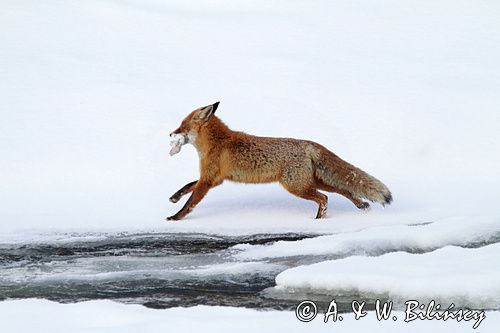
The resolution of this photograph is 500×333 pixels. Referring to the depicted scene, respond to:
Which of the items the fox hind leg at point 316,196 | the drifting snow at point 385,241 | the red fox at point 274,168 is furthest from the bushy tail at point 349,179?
the drifting snow at point 385,241

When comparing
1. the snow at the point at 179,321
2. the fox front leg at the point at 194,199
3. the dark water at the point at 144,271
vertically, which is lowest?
the snow at the point at 179,321

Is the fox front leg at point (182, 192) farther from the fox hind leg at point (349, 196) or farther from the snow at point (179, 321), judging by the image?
the snow at point (179, 321)

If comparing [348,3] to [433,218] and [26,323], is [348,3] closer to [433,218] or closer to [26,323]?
[433,218]

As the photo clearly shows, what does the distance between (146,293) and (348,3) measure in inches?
450

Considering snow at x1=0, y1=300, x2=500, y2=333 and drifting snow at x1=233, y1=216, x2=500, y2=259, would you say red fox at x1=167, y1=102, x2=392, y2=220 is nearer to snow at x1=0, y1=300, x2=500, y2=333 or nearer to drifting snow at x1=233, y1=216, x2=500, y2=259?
drifting snow at x1=233, y1=216, x2=500, y2=259

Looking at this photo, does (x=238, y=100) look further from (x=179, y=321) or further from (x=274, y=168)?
(x=179, y=321)

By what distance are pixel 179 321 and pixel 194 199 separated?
12.2 feet

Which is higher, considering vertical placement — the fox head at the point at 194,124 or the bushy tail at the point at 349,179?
the fox head at the point at 194,124

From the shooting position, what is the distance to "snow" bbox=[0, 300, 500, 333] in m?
4.40

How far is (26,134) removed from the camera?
10008 mm

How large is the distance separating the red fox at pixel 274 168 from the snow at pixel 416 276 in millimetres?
2255

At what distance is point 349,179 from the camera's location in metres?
8.20

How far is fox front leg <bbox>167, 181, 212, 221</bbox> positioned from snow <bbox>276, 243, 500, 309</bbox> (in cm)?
255

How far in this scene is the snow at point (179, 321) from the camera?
4402 millimetres
